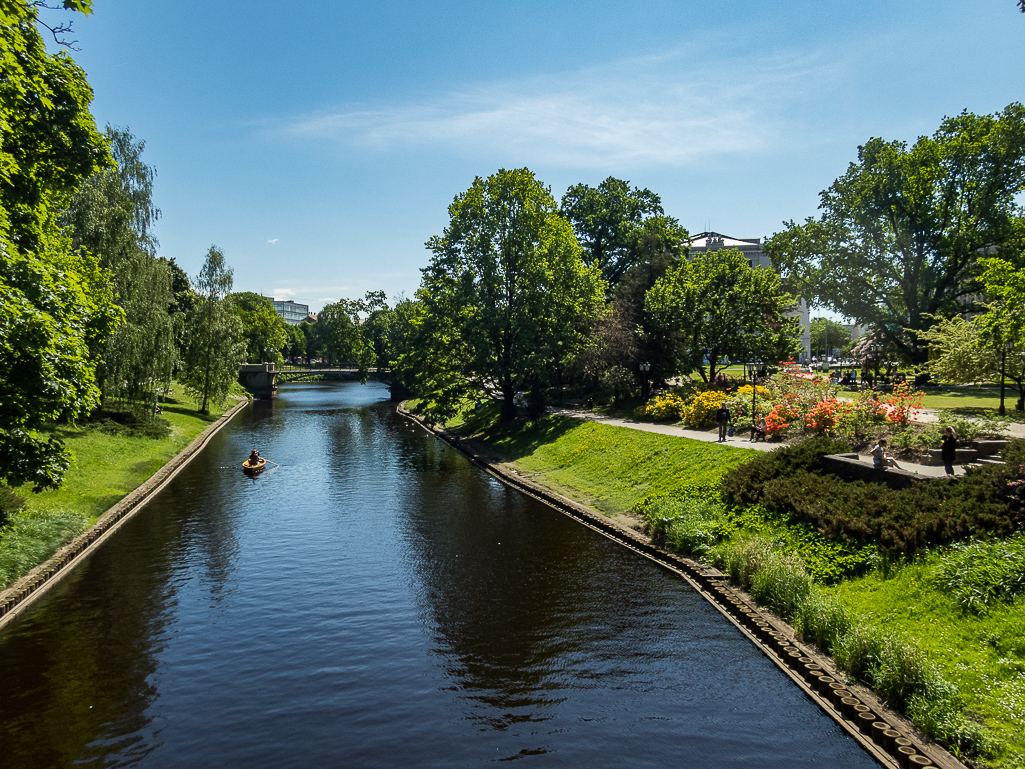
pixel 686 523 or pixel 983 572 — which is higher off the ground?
pixel 983 572

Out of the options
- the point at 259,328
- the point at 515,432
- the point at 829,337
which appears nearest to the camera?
the point at 515,432

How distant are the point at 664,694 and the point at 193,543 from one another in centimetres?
1979

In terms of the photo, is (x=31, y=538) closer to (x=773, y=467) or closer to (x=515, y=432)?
(x=773, y=467)

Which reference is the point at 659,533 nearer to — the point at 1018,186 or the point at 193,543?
the point at 193,543

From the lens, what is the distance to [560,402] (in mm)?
56156

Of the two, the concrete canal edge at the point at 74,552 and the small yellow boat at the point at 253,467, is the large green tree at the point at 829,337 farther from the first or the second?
the concrete canal edge at the point at 74,552

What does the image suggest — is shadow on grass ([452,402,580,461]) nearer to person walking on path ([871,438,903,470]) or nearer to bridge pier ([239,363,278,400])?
person walking on path ([871,438,903,470])

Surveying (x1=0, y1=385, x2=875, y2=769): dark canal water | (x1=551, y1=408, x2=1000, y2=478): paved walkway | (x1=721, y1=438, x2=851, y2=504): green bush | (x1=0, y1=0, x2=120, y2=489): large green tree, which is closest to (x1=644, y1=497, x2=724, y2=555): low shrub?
(x1=721, y1=438, x2=851, y2=504): green bush

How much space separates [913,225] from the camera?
55562 millimetres

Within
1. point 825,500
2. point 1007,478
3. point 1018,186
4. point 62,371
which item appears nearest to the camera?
point 1007,478

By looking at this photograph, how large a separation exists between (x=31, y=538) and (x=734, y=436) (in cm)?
2990

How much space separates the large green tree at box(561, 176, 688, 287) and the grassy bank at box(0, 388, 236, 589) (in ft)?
145

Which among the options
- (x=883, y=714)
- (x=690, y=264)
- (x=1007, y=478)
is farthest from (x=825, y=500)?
(x=690, y=264)

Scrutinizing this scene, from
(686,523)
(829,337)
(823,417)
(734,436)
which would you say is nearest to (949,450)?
(686,523)
